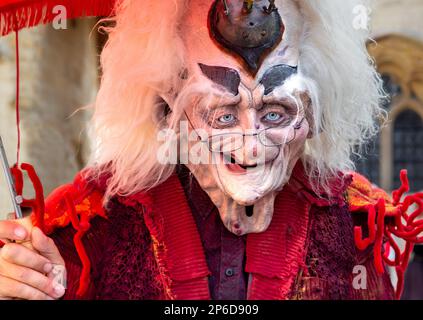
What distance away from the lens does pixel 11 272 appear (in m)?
1.53

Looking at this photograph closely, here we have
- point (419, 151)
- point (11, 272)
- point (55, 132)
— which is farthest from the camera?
point (419, 151)

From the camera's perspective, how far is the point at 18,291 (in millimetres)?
1525

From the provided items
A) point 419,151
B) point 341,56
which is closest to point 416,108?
point 419,151

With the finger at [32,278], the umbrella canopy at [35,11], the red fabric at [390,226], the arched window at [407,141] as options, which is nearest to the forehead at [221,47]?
the umbrella canopy at [35,11]

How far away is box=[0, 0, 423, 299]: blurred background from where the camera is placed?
4371 mm

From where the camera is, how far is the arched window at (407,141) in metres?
5.97

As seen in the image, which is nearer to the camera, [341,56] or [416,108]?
[341,56]

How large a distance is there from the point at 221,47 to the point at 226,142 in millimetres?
180

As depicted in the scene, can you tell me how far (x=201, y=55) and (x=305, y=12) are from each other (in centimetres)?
23

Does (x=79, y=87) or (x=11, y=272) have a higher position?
(x=79, y=87)

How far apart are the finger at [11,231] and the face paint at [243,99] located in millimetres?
357

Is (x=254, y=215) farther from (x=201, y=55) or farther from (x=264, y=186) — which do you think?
(x=201, y=55)

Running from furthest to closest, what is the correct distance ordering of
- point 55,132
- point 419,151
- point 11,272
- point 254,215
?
point 419,151 → point 55,132 → point 254,215 → point 11,272

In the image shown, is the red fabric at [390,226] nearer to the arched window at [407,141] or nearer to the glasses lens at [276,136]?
the glasses lens at [276,136]
